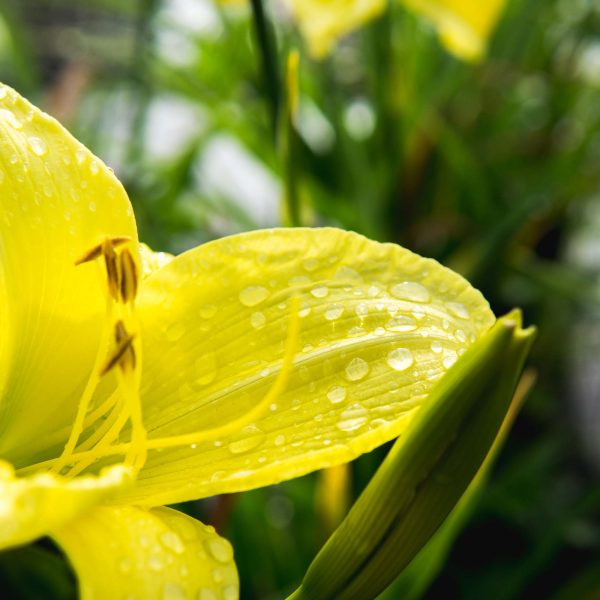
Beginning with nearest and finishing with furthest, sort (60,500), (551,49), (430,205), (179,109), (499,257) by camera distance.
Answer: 1. (60,500)
2. (499,257)
3. (430,205)
4. (551,49)
5. (179,109)

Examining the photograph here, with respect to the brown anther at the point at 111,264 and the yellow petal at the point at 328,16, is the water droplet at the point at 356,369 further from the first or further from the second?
the yellow petal at the point at 328,16

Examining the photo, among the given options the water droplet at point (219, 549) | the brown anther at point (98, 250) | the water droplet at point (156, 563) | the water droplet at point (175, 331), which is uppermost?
the brown anther at point (98, 250)

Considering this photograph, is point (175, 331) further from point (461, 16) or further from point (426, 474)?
point (461, 16)

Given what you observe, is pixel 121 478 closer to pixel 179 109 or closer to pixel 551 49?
pixel 551 49

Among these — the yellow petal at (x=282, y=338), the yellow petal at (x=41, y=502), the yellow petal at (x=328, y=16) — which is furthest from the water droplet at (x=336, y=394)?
the yellow petal at (x=328, y=16)

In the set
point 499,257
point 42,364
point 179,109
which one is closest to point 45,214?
point 42,364

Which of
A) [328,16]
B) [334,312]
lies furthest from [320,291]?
[328,16]
